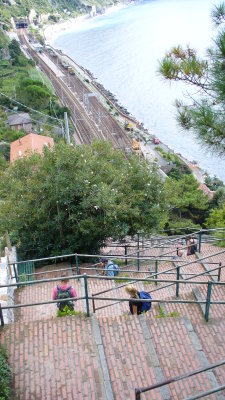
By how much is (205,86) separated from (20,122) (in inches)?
1681

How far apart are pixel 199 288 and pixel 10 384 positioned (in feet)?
11.0

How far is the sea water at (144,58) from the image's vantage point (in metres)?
55.6

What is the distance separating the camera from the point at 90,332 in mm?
5289

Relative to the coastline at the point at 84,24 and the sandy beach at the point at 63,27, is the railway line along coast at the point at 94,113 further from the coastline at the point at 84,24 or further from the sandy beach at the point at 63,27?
the sandy beach at the point at 63,27

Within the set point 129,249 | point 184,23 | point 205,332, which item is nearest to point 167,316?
point 205,332

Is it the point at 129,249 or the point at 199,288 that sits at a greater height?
the point at 199,288

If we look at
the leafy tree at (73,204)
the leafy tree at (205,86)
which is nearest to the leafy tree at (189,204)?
the leafy tree at (73,204)

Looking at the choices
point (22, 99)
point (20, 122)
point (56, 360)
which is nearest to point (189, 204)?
point (56, 360)

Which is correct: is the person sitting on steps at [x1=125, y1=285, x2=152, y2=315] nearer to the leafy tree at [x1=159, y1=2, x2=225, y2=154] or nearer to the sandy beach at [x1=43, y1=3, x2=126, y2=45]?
the leafy tree at [x1=159, y1=2, x2=225, y2=154]

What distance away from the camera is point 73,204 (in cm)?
1047

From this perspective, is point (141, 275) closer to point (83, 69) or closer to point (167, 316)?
point (167, 316)

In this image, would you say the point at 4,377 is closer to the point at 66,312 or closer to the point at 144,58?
the point at 66,312

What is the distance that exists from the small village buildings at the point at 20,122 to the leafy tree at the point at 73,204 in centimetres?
3641

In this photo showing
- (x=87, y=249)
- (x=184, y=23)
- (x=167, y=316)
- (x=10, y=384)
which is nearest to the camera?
(x=10, y=384)
